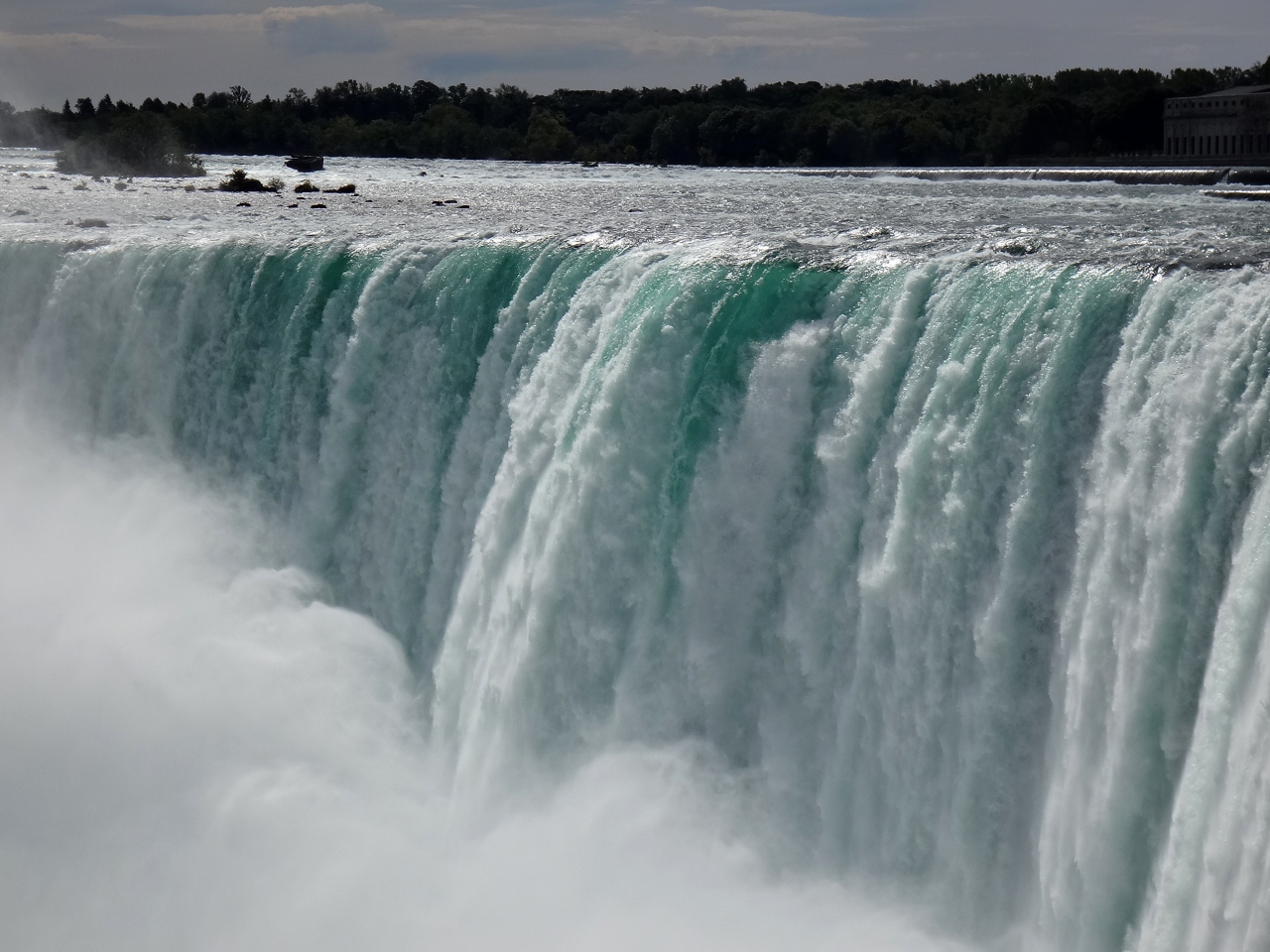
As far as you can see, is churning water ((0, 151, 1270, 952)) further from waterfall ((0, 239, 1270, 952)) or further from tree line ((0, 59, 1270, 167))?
tree line ((0, 59, 1270, 167))

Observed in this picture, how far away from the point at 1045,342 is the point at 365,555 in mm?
6860

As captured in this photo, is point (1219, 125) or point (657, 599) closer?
point (657, 599)

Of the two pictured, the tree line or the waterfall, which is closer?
the waterfall

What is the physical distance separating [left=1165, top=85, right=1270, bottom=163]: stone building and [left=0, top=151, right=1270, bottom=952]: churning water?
24816mm

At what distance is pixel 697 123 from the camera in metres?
68.1

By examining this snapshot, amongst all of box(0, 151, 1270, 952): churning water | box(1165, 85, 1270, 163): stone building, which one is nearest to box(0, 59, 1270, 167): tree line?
Result: box(1165, 85, 1270, 163): stone building

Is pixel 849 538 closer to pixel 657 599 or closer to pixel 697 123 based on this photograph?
pixel 657 599

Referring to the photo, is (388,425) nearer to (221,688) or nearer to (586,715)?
(221,688)

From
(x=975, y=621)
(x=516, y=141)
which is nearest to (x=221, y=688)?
(x=975, y=621)

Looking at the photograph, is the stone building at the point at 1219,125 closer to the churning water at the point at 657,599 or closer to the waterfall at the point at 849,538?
the churning water at the point at 657,599

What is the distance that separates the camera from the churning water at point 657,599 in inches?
290

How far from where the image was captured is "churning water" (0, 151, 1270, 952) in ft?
24.2

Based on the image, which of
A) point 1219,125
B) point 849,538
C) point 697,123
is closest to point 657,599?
point 849,538

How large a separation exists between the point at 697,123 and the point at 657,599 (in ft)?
198
